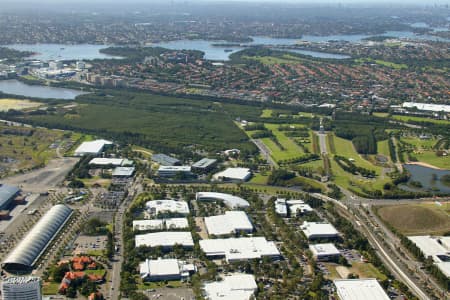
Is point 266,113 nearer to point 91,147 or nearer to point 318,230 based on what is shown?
point 91,147

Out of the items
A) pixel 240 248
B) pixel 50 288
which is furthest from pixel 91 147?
pixel 50 288

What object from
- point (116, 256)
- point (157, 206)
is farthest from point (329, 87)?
point (116, 256)

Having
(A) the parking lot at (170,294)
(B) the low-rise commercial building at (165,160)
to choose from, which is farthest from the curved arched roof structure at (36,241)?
(B) the low-rise commercial building at (165,160)

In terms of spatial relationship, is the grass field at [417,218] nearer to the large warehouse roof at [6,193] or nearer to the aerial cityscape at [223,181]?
the aerial cityscape at [223,181]

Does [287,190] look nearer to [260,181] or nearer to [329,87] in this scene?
[260,181]

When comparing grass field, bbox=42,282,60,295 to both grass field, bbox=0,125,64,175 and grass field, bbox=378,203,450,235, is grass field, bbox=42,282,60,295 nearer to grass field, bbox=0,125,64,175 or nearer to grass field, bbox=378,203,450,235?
grass field, bbox=0,125,64,175

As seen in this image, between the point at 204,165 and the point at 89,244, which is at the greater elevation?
the point at 204,165

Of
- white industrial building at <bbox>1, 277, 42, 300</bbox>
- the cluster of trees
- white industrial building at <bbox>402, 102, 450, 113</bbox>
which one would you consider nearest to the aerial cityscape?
white industrial building at <bbox>1, 277, 42, 300</bbox>

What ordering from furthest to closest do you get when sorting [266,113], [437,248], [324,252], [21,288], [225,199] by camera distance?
[266,113] → [225,199] → [437,248] → [324,252] → [21,288]
